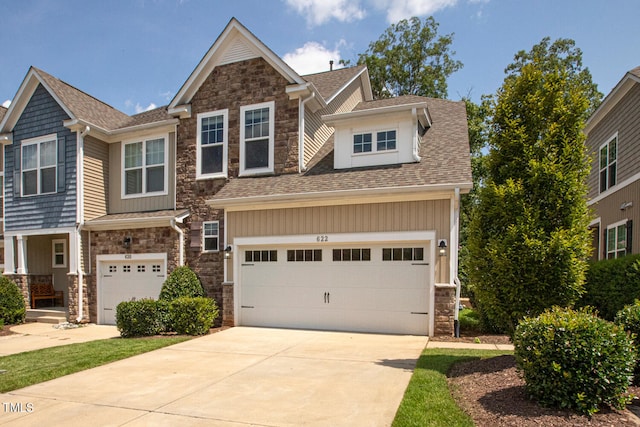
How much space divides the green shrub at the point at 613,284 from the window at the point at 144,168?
12639mm

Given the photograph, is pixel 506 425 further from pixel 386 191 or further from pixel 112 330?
pixel 112 330

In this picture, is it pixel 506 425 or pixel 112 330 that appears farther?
pixel 112 330

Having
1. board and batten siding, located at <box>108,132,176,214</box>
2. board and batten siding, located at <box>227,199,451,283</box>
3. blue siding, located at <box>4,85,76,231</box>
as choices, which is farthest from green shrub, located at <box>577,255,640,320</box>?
blue siding, located at <box>4,85,76,231</box>

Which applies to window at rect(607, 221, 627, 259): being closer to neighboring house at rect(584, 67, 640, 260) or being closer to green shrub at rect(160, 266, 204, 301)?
neighboring house at rect(584, 67, 640, 260)

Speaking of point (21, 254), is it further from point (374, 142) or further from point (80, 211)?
point (374, 142)

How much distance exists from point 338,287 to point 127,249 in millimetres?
7378

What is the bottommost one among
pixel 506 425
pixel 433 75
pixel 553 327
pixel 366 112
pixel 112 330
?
pixel 112 330

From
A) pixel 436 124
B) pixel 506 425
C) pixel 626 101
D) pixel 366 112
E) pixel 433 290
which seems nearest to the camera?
pixel 506 425

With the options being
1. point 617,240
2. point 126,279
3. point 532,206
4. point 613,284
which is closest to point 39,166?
point 126,279

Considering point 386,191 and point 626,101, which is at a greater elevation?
point 626,101

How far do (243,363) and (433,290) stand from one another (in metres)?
4.76

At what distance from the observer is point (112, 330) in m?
12.7

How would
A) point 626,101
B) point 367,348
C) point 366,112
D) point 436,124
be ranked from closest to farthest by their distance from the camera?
point 367,348 → point 366,112 → point 626,101 → point 436,124

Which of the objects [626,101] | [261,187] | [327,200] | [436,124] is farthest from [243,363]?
[626,101]
